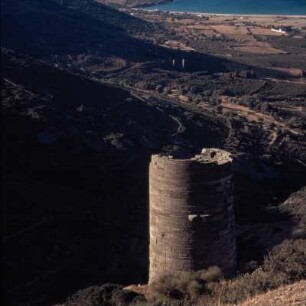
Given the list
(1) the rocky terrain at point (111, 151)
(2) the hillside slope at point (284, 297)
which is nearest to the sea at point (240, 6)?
(1) the rocky terrain at point (111, 151)

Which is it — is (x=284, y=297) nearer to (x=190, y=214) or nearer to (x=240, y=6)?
(x=190, y=214)

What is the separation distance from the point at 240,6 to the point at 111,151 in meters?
129

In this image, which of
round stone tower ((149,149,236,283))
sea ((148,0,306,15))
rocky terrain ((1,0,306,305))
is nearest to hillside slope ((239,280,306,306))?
round stone tower ((149,149,236,283))

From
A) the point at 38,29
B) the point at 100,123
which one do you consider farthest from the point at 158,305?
the point at 38,29

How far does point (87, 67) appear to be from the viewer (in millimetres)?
52562

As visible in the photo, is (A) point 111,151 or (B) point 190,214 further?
(A) point 111,151

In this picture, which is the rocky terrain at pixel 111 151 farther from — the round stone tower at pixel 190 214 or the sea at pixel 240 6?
the sea at pixel 240 6

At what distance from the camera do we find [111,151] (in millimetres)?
27297

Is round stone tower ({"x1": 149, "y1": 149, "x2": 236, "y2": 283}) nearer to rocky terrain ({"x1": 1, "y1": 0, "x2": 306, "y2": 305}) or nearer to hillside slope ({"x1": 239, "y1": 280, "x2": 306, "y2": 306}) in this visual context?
rocky terrain ({"x1": 1, "y1": 0, "x2": 306, "y2": 305})

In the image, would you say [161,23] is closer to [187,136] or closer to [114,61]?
[114,61]

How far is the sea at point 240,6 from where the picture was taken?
13900 centimetres

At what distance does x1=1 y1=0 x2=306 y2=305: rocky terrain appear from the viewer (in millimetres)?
18375

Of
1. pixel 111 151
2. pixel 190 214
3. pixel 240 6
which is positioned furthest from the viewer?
pixel 240 6

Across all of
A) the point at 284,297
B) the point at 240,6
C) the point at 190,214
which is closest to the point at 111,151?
the point at 190,214
